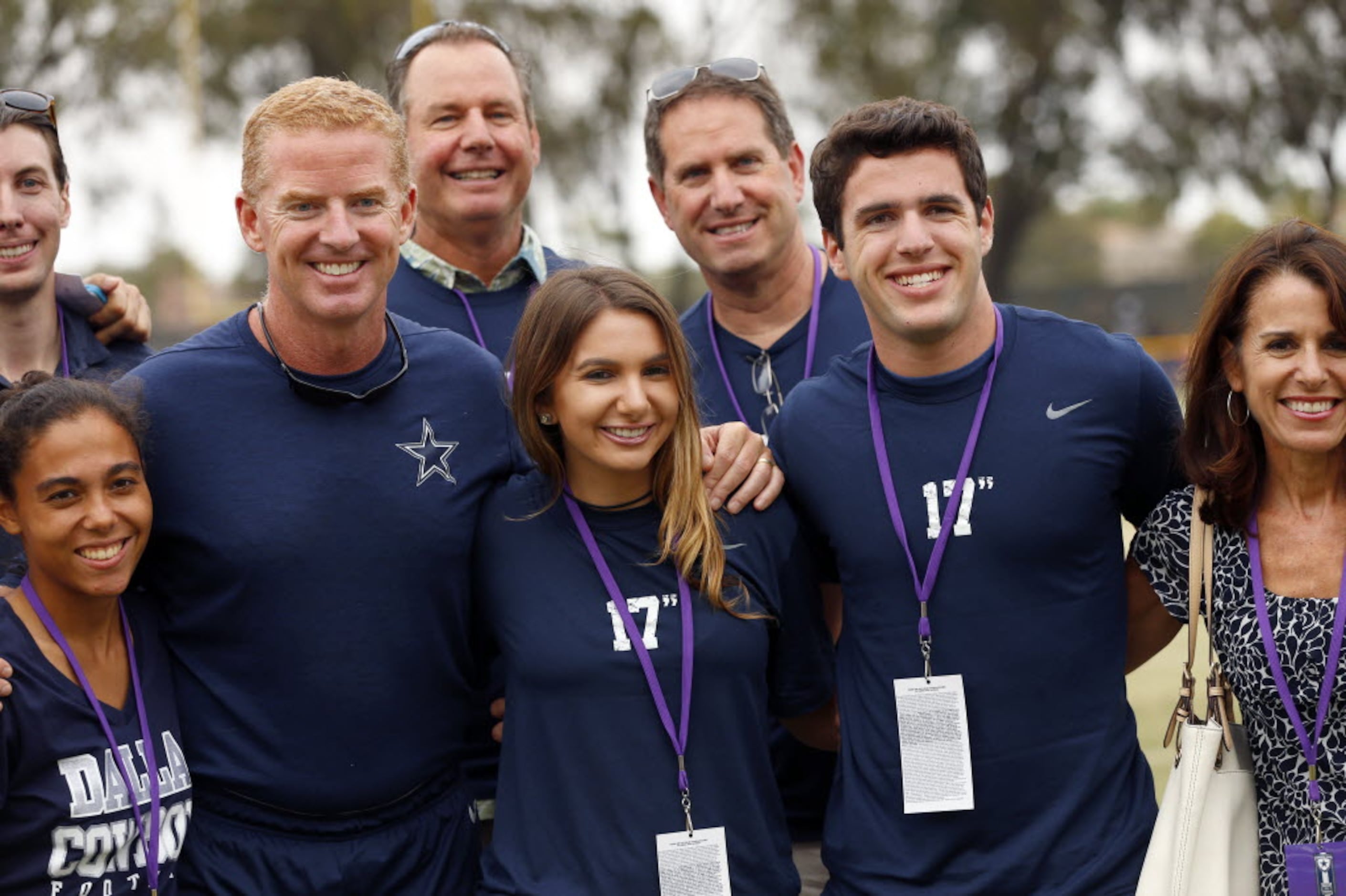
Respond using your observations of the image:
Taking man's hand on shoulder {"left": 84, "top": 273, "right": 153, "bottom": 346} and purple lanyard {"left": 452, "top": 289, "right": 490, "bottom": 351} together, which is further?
purple lanyard {"left": 452, "top": 289, "right": 490, "bottom": 351}

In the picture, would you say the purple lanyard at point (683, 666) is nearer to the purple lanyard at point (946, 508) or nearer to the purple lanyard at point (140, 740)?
the purple lanyard at point (946, 508)

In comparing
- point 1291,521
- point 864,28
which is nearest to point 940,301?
point 1291,521

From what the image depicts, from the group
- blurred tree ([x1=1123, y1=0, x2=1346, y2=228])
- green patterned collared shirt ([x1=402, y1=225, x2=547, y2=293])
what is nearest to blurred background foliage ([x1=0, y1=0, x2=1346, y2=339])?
blurred tree ([x1=1123, y1=0, x2=1346, y2=228])

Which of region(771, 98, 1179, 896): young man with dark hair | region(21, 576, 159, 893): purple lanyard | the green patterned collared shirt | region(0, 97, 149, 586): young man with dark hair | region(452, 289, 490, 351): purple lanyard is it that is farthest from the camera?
the green patterned collared shirt

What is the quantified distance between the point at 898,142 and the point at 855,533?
3.31 feet

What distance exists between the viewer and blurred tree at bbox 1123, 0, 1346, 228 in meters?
32.7

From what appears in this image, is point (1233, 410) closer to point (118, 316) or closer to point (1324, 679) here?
point (1324, 679)

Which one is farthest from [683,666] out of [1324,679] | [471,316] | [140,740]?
[471,316]

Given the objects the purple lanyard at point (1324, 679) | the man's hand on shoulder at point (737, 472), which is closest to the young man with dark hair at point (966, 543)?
the man's hand on shoulder at point (737, 472)

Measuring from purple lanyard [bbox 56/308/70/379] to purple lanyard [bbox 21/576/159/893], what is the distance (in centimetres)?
100

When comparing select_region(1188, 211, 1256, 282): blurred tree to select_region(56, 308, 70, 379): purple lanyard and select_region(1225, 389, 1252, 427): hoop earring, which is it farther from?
select_region(56, 308, 70, 379): purple lanyard

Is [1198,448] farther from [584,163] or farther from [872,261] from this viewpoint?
[584,163]

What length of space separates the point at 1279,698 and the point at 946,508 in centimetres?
87

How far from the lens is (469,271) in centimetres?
532
